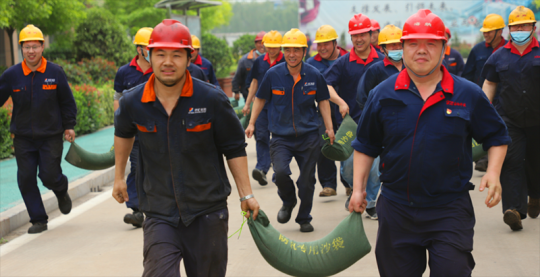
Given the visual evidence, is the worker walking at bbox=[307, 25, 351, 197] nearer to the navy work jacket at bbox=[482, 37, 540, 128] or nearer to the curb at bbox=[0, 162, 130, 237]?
the navy work jacket at bbox=[482, 37, 540, 128]

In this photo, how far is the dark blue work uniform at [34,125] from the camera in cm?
717

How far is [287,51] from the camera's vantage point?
6953 millimetres

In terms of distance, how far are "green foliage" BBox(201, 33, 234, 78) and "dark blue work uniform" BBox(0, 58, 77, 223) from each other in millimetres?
21810

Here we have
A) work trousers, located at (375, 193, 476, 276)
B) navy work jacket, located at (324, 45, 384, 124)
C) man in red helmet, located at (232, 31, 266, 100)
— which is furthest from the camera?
man in red helmet, located at (232, 31, 266, 100)

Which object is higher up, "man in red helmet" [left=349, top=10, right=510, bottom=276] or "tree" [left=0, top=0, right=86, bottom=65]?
"tree" [left=0, top=0, right=86, bottom=65]

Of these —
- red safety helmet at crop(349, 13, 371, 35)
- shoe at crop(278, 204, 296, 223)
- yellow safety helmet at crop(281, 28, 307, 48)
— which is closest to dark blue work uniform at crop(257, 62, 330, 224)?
shoe at crop(278, 204, 296, 223)

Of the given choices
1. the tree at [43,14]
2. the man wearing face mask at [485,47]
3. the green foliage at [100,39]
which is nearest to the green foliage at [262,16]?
the green foliage at [100,39]

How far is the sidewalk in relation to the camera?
5656 mm

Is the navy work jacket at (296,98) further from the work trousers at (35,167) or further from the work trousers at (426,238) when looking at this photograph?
the work trousers at (426,238)

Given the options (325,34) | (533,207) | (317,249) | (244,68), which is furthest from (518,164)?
(244,68)

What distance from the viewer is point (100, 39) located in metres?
21.3

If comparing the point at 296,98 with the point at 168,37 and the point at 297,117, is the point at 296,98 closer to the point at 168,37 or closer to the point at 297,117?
the point at 297,117

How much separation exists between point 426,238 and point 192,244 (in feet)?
4.45

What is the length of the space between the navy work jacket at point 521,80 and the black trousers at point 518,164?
122mm
